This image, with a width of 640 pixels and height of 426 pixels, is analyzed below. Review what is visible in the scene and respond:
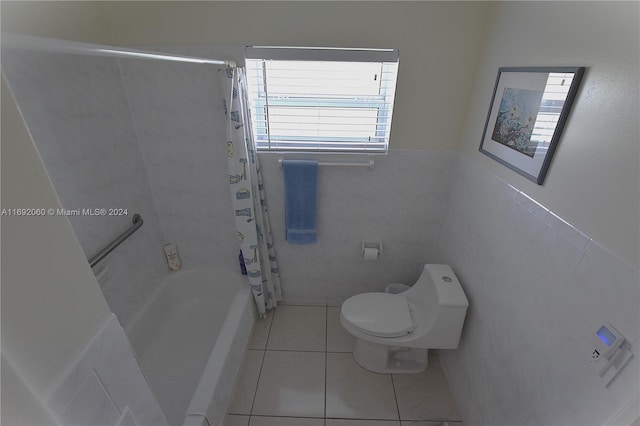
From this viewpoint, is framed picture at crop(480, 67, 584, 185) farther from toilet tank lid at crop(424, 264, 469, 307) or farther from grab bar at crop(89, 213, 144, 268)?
grab bar at crop(89, 213, 144, 268)

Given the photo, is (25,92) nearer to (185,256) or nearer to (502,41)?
(185,256)

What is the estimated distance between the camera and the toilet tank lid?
1.54m

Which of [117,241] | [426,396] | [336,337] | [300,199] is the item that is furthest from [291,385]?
[117,241]

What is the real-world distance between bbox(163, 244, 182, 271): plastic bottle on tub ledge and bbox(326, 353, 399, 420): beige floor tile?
50.8 inches

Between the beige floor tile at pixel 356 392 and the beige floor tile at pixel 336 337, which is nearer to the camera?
the beige floor tile at pixel 356 392

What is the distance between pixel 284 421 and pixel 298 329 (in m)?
0.63

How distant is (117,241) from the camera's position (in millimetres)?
1611

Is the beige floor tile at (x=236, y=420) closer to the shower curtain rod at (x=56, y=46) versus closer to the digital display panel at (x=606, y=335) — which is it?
the digital display panel at (x=606, y=335)

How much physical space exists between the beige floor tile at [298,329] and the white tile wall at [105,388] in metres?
1.37

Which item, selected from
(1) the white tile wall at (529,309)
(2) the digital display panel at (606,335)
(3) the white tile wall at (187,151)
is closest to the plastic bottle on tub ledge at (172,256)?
(3) the white tile wall at (187,151)

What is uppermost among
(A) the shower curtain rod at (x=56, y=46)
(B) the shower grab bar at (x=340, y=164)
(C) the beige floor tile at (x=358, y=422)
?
(A) the shower curtain rod at (x=56, y=46)

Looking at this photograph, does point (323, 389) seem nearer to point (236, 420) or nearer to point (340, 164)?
point (236, 420)

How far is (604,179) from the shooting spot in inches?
33.7

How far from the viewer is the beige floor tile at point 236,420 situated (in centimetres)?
159
